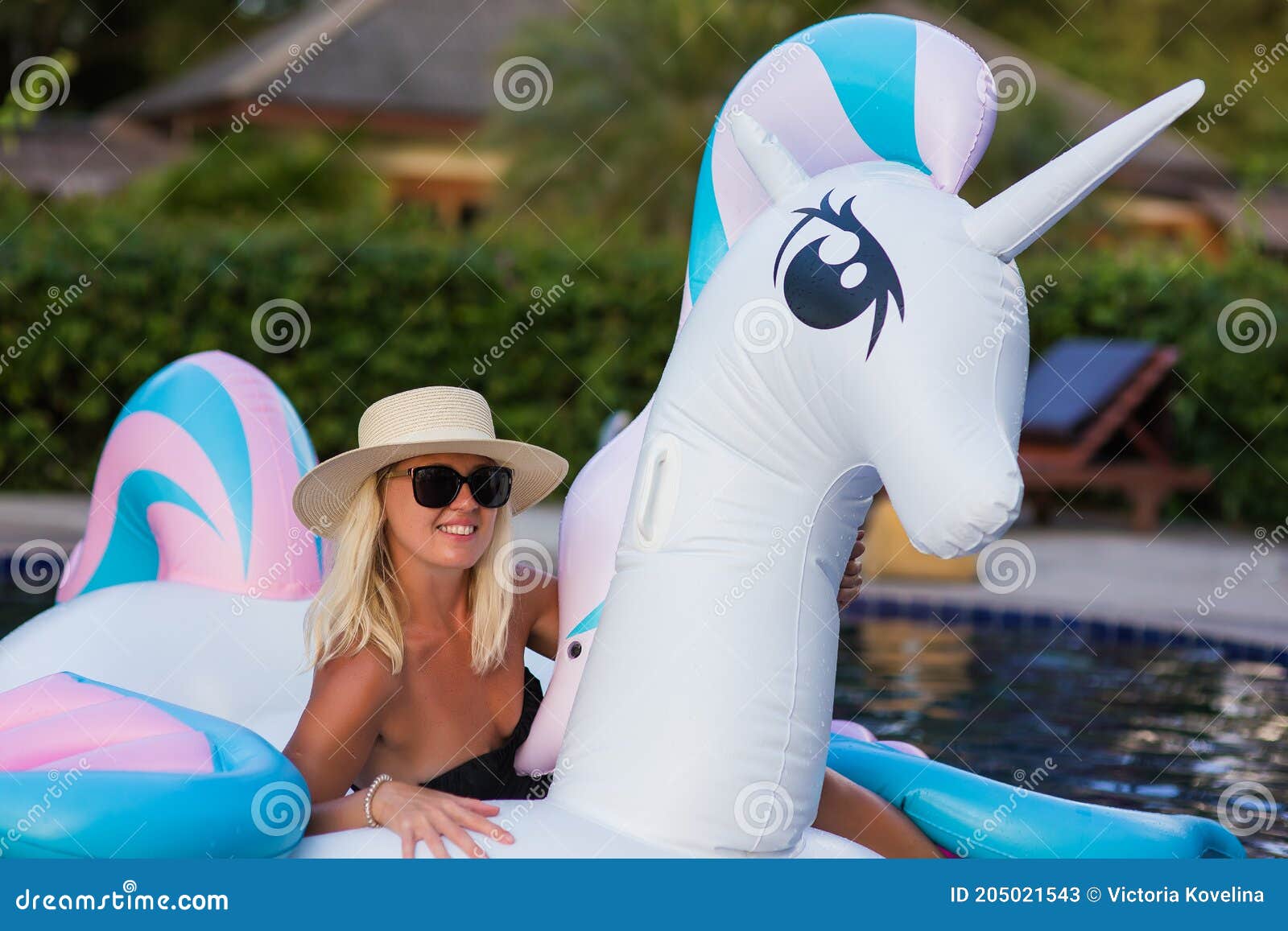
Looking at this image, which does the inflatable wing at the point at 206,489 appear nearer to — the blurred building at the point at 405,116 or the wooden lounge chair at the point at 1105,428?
the wooden lounge chair at the point at 1105,428

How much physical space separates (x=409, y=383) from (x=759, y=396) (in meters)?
9.97

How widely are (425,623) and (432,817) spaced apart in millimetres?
478

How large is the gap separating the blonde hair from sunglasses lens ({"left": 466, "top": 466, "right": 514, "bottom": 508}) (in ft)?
0.20

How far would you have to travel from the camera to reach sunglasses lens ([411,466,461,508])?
9.71ft

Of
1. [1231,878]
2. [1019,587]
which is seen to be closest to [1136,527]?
[1019,587]

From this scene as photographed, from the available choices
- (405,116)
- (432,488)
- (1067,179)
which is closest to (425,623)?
(432,488)

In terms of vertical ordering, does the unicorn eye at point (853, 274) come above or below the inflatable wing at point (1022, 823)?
above

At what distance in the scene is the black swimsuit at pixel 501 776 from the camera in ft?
10.1

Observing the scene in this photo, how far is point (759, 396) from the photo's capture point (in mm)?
2574

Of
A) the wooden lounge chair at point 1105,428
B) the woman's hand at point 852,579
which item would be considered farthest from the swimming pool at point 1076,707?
the wooden lounge chair at point 1105,428

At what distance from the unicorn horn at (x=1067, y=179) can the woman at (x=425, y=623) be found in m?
0.80

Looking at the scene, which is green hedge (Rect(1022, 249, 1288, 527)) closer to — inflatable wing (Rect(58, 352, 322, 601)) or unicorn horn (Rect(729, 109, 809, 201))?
inflatable wing (Rect(58, 352, 322, 601))

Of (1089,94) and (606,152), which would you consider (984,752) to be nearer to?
(606,152)

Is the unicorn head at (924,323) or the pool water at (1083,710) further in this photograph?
the pool water at (1083,710)
